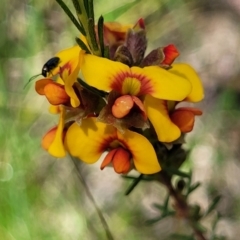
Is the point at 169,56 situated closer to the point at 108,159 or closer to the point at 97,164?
the point at 108,159

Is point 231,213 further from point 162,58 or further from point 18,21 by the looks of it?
point 18,21

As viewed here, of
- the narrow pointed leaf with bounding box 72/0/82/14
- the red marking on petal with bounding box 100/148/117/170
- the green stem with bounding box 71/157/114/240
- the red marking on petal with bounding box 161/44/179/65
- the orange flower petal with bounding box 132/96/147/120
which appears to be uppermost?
the narrow pointed leaf with bounding box 72/0/82/14

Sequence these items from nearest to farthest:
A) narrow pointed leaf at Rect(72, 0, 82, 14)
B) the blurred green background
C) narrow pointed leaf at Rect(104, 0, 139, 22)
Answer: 1. narrow pointed leaf at Rect(72, 0, 82, 14)
2. the blurred green background
3. narrow pointed leaf at Rect(104, 0, 139, 22)

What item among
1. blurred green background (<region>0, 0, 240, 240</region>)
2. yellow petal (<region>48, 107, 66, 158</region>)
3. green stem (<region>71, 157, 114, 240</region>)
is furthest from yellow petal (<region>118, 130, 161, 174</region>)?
blurred green background (<region>0, 0, 240, 240</region>)

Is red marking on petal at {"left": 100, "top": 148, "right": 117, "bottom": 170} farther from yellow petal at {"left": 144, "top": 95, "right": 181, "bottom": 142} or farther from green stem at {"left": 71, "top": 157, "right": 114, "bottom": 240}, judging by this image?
green stem at {"left": 71, "top": 157, "right": 114, "bottom": 240}

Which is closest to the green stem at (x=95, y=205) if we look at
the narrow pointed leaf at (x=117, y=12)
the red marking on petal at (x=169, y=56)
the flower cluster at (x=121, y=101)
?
the narrow pointed leaf at (x=117, y=12)

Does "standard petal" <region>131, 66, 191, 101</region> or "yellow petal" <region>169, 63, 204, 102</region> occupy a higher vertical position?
"standard petal" <region>131, 66, 191, 101</region>

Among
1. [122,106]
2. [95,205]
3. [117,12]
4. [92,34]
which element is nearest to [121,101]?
[122,106]
